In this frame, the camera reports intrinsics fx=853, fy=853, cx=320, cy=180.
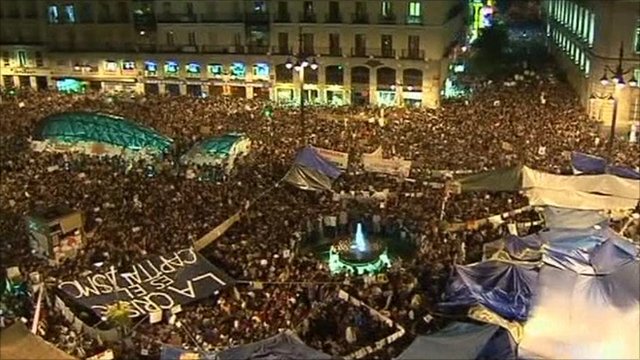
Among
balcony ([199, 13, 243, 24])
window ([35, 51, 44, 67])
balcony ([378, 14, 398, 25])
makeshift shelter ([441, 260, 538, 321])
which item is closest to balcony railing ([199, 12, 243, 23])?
balcony ([199, 13, 243, 24])

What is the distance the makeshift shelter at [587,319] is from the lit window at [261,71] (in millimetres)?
35378

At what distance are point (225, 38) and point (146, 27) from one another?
5.66m

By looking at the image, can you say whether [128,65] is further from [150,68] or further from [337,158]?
[337,158]

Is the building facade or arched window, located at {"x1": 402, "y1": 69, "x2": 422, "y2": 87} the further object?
arched window, located at {"x1": 402, "y1": 69, "x2": 422, "y2": 87}

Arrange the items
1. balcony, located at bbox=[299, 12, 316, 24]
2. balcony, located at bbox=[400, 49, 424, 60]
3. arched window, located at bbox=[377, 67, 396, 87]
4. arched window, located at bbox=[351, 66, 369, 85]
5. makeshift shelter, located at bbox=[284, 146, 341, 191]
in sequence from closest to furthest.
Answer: makeshift shelter, located at bbox=[284, 146, 341, 191], balcony, located at bbox=[400, 49, 424, 60], arched window, located at bbox=[377, 67, 396, 87], arched window, located at bbox=[351, 66, 369, 85], balcony, located at bbox=[299, 12, 316, 24]

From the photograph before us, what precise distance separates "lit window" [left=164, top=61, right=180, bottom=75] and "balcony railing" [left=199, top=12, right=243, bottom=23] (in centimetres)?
331

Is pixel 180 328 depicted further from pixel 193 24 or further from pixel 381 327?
pixel 193 24

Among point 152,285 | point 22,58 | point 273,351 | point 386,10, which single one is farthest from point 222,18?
point 273,351

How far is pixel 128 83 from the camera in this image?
2179 inches

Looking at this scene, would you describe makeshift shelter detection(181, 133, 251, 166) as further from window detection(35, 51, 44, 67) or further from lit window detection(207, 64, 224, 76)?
window detection(35, 51, 44, 67)

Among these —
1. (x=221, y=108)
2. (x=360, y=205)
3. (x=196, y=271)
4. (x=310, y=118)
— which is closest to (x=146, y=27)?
(x=221, y=108)

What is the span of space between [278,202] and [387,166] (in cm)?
462

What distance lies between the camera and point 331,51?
5147cm

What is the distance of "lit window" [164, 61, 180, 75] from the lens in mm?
54094
